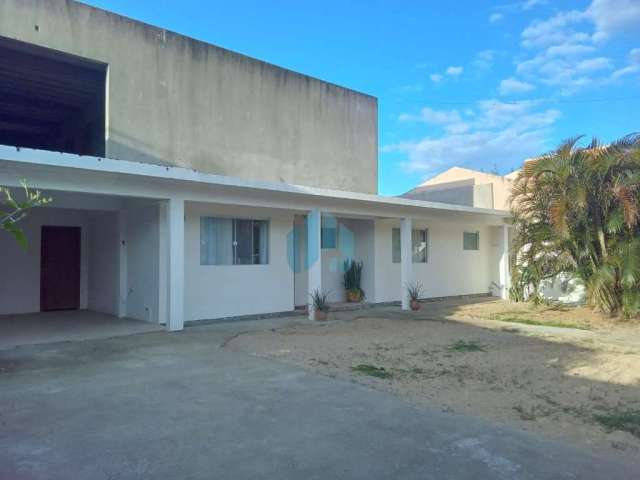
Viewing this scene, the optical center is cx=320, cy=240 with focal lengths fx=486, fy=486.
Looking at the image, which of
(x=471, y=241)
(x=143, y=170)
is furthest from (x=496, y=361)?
(x=471, y=241)

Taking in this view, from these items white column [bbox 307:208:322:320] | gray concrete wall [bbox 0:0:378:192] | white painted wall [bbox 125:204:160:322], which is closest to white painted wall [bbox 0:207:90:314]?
white painted wall [bbox 125:204:160:322]

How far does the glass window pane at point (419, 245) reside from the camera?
15.5 meters

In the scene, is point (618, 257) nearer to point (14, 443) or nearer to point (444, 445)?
point (444, 445)

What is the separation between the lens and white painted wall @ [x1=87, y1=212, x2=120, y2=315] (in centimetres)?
1145

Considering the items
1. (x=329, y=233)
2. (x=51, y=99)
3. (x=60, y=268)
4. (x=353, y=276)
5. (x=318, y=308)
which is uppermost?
(x=51, y=99)

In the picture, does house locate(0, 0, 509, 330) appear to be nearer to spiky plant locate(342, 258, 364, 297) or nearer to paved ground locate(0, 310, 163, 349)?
spiky plant locate(342, 258, 364, 297)

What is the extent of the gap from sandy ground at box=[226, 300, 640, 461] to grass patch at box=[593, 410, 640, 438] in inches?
3.2

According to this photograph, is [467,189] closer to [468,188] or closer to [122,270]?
[468,188]

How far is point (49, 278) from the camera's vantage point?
12180 millimetres

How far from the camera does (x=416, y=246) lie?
1559 cm

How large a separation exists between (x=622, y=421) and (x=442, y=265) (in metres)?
11.9

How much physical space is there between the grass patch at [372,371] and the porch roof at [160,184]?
447cm

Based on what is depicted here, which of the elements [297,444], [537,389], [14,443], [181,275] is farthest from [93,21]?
[537,389]

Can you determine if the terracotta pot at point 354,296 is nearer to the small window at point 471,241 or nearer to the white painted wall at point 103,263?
the small window at point 471,241
